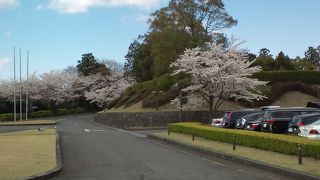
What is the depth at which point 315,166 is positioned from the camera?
13.1 metres

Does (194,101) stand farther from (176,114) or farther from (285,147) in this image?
(285,147)

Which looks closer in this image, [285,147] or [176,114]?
[285,147]

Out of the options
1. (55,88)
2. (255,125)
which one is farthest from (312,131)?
(55,88)

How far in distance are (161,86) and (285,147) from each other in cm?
4087

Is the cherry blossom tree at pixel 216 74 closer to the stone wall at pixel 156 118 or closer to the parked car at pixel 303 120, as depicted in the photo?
the stone wall at pixel 156 118

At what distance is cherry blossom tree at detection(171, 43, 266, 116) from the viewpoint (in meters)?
43.9

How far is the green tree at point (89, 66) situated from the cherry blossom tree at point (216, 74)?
1834 inches

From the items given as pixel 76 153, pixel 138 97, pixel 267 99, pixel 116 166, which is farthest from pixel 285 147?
pixel 138 97

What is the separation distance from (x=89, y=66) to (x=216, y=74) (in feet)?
174

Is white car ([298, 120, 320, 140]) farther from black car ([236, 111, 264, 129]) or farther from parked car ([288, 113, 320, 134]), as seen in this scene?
black car ([236, 111, 264, 129])

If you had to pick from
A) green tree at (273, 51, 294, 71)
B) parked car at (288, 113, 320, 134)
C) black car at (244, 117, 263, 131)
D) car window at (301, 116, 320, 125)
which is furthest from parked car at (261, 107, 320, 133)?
green tree at (273, 51, 294, 71)

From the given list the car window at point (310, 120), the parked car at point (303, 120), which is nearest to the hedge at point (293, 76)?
the parked car at point (303, 120)

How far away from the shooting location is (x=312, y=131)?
17531 mm

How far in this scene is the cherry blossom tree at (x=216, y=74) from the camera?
144 ft
